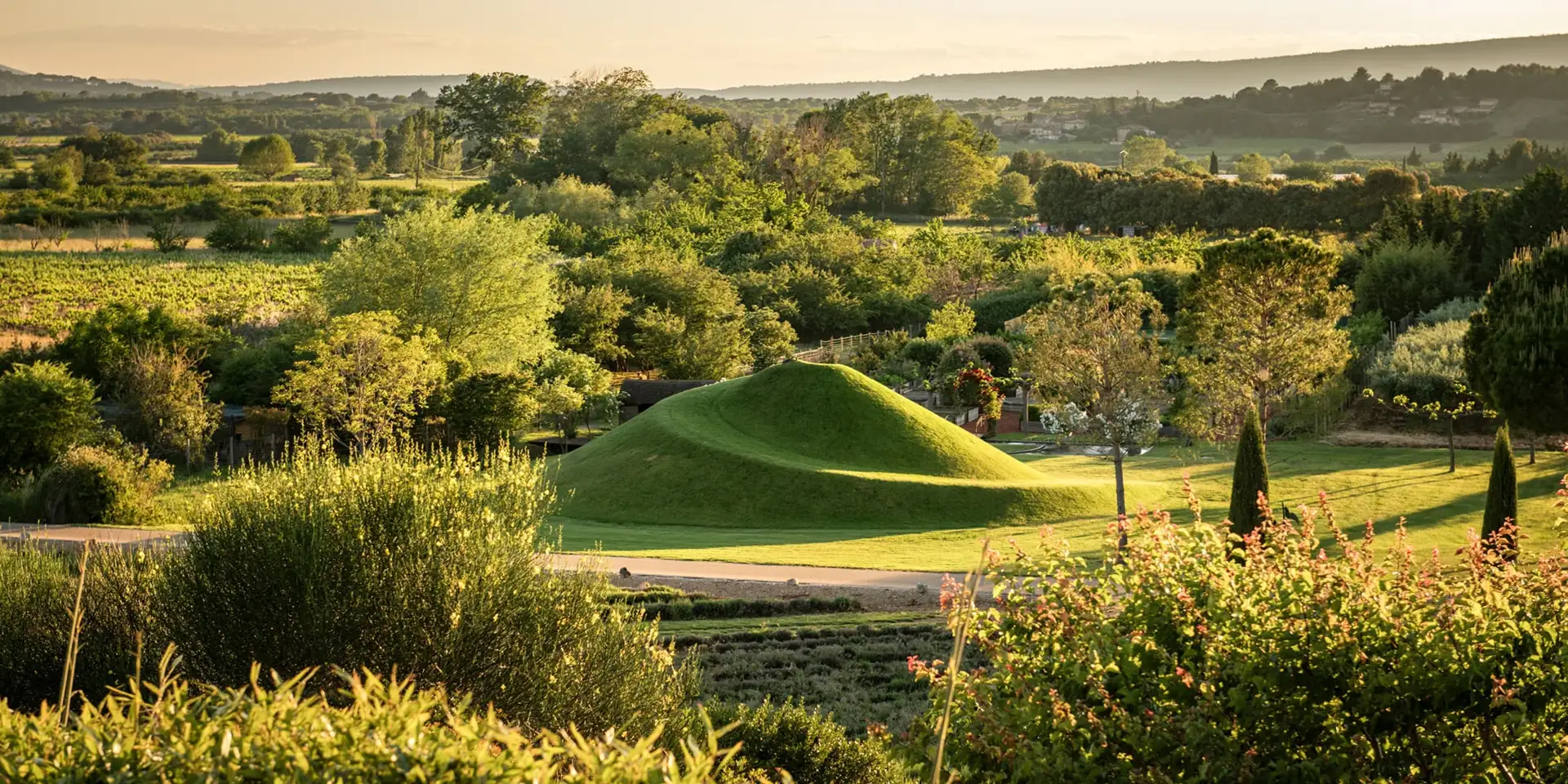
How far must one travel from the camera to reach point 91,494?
34.9 metres

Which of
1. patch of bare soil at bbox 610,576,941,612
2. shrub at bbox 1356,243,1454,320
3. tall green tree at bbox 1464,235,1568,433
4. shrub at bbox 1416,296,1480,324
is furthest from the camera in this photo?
shrub at bbox 1356,243,1454,320

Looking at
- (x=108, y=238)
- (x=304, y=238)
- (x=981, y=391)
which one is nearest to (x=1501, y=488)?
(x=981, y=391)

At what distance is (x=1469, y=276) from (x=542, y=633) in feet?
213

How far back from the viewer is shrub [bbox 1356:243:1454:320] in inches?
2581

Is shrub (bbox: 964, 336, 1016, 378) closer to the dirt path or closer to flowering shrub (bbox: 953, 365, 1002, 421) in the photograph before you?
flowering shrub (bbox: 953, 365, 1002, 421)

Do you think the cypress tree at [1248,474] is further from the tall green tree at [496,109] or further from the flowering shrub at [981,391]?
the tall green tree at [496,109]

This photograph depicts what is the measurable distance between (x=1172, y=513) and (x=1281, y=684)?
27586 mm

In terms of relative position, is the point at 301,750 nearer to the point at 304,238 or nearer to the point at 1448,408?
the point at 1448,408

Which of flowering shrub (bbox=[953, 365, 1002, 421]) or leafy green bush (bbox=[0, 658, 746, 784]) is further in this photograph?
flowering shrub (bbox=[953, 365, 1002, 421])

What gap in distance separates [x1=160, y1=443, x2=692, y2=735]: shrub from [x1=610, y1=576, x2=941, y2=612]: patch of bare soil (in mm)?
10297

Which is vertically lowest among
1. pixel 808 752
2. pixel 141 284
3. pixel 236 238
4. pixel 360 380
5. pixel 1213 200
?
pixel 360 380

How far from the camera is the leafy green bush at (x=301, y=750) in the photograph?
16.3ft

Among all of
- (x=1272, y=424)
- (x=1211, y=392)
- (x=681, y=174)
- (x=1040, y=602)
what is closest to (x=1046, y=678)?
(x=1040, y=602)

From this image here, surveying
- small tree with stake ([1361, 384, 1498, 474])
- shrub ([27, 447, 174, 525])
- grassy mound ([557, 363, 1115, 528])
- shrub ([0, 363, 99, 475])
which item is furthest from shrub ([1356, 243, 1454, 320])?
shrub ([0, 363, 99, 475])
